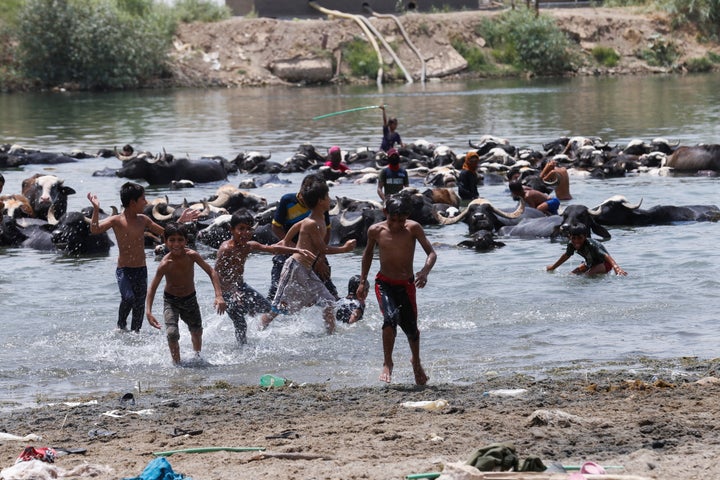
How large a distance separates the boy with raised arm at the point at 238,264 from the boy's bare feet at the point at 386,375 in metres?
1.54

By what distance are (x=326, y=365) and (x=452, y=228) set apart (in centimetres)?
685

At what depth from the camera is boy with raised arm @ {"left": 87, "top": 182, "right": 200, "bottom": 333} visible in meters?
9.58

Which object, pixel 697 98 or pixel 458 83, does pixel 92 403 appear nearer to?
pixel 697 98

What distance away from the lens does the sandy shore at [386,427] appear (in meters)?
5.76

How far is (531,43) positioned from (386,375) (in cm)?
5113

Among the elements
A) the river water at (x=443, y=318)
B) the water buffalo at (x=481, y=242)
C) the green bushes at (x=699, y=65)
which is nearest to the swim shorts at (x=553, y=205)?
the river water at (x=443, y=318)

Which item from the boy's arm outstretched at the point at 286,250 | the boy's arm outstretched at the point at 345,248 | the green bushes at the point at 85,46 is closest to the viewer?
the boy's arm outstretched at the point at 345,248

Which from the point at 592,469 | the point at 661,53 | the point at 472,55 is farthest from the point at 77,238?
the point at 661,53

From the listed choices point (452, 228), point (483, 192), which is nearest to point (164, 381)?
point (452, 228)

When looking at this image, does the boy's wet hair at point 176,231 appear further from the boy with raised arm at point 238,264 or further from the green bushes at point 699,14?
the green bushes at point 699,14

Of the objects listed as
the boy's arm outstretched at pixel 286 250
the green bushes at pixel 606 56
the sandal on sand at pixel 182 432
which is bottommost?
the sandal on sand at pixel 182 432

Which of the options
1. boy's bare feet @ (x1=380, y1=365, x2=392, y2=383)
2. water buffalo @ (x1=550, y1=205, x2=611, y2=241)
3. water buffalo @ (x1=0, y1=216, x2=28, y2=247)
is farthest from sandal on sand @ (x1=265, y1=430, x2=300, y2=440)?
water buffalo @ (x1=0, y1=216, x2=28, y2=247)

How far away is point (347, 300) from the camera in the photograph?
397 inches

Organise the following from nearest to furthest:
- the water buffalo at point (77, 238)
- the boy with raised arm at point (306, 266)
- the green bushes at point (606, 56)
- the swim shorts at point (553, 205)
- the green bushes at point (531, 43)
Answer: the boy with raised arm at point (306, 266), the water buffalo at point (77, 238), the swim shorts at point (553, 205), the green bushes at point (531, 43), the green bushes at point (606, 56)
